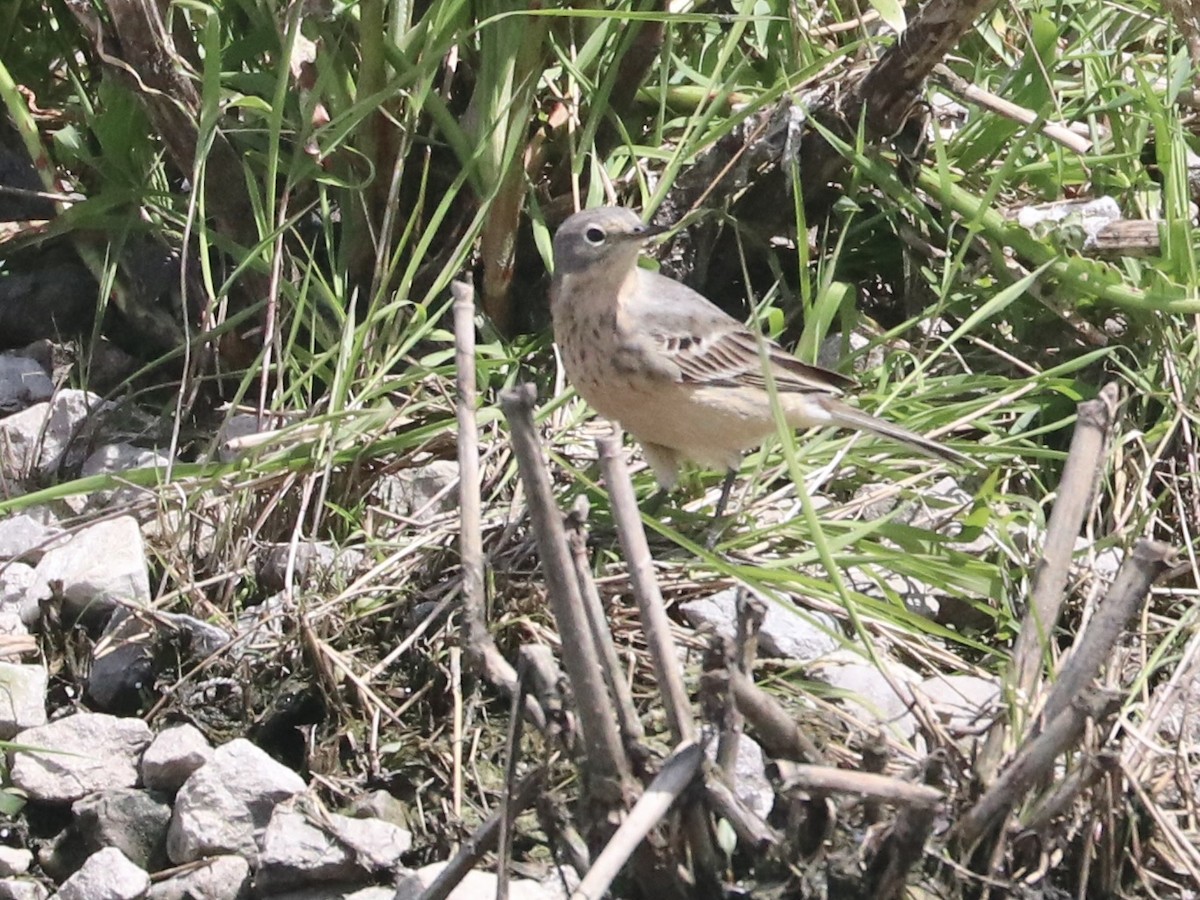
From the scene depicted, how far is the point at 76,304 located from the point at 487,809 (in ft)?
8.28

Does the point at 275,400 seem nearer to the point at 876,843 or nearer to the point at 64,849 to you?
the point at 64,849

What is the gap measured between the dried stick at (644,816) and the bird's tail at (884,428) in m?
1.99

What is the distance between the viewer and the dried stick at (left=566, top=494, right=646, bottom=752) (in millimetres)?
2609

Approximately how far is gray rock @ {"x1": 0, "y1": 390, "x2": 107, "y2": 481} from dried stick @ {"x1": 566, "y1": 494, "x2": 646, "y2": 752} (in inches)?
97.7

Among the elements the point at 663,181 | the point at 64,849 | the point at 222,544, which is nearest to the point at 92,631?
the point at 222,544

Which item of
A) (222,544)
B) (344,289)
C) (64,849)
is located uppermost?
(344,289)

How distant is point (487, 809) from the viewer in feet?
11.4

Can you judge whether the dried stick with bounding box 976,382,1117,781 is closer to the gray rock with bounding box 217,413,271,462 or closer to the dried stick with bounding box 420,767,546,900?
the dried stick with bounding box 420,767,546,900

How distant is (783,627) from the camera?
3.84 m

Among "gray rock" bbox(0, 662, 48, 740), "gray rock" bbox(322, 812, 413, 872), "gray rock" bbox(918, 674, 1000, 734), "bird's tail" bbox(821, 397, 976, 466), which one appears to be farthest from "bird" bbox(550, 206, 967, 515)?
"gray rock" bbox(0, 662, 48, 740)

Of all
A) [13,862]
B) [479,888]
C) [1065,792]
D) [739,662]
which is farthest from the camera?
[13,862]

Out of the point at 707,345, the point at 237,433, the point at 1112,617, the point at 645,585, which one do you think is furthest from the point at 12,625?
the point at 1112,617

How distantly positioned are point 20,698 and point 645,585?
6.15 feet

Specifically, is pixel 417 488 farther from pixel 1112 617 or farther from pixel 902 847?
pixel 1112 617
